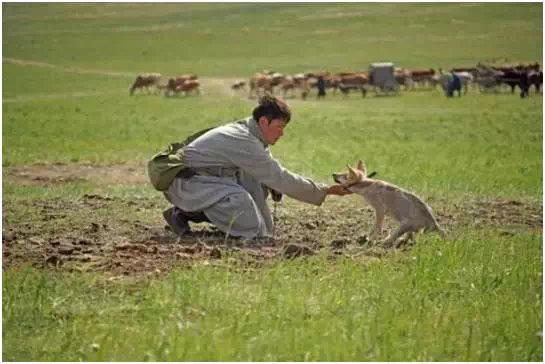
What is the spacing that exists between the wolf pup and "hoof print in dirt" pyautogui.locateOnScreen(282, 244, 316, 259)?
0.90 metres

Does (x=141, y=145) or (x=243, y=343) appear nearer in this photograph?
(x=243, y=343)

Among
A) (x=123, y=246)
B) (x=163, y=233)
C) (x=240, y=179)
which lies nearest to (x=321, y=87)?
(x=163, y=233)

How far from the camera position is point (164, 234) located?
951 cm

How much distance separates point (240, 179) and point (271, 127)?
559 millimetres

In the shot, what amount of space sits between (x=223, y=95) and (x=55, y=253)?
38726 millimetres

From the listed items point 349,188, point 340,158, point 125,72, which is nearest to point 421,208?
point 349,188

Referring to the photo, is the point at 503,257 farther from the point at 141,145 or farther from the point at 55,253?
the point at 141,145

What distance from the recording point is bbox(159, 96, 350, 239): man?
29.4 feet

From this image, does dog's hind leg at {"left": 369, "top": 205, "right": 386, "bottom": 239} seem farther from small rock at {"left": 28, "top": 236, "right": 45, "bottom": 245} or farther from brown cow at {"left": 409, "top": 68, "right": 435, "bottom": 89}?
brown cow at {"left": 409, "top": 68, "right": 435, "bottom": 89}

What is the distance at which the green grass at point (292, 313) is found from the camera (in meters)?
5.96

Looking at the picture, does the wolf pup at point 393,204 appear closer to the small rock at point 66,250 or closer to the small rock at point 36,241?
the small rock at point 66,250

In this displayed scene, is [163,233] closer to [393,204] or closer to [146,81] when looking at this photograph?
[393,204]

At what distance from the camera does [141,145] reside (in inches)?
866

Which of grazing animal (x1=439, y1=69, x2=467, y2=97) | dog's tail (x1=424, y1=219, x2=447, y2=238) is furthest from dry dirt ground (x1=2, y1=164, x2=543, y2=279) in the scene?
grazing animal (x1=439, y1=69, x2=467, y2=97)
